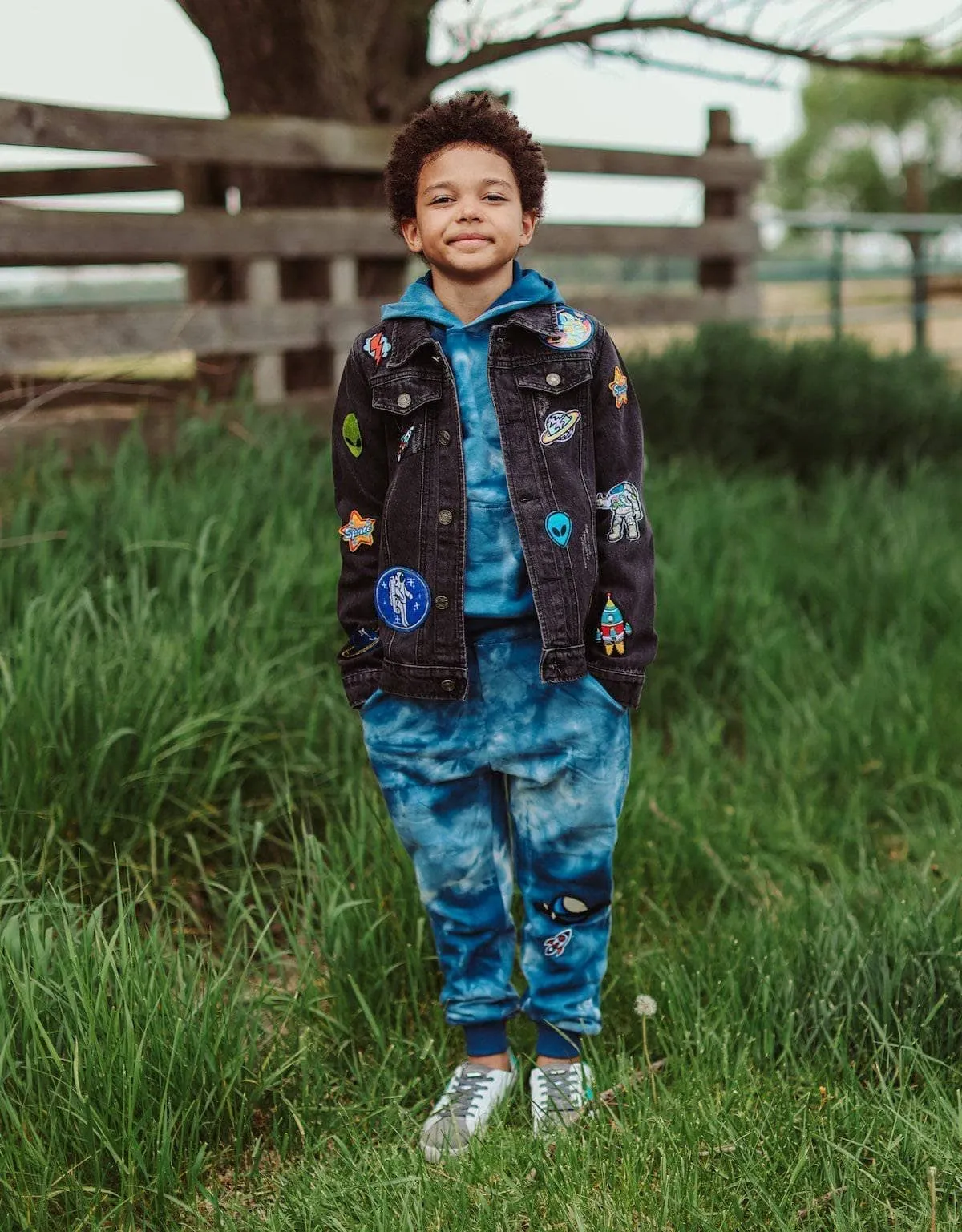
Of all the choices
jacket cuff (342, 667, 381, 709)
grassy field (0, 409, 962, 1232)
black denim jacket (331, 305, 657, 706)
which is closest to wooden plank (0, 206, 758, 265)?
grassy field (0, 409, 962, 1232)

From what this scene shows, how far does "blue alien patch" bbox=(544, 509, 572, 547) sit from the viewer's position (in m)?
2.06

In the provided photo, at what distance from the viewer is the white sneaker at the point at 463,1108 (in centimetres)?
209

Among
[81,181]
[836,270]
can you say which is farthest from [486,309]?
[836,270]

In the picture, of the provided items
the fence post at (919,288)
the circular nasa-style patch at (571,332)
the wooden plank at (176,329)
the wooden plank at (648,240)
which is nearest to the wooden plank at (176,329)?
the wooden plank at (176,329)

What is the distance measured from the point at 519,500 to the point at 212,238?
3.59 m

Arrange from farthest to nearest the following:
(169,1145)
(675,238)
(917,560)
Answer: (675,238) → (917,560) → (169,1145)

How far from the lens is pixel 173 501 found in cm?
379

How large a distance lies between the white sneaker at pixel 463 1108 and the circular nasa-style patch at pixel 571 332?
126cm

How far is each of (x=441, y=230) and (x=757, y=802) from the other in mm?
1909

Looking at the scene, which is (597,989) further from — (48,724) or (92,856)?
(48,724)

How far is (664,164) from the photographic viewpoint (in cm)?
734

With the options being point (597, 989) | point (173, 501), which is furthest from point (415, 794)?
point (173, 501)

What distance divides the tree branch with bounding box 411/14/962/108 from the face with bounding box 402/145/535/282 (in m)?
3.40

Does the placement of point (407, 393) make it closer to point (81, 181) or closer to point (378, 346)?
point (378, 346)
